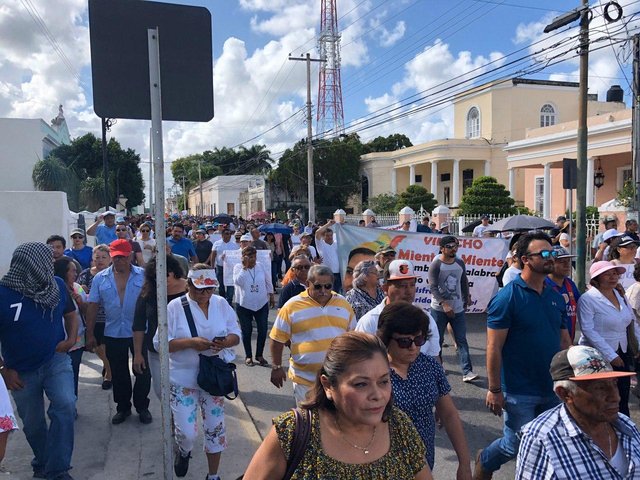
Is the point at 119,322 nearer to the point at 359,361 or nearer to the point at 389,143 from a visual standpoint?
the point at 359,361

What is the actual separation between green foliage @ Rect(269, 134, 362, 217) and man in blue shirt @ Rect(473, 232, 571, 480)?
39.5 m

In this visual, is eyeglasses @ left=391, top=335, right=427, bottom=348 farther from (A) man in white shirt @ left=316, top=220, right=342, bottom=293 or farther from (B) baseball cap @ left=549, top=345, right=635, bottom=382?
(A) man in white shirt @ left=316, top=220, right=342, bottom=293

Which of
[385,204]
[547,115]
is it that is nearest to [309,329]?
[385,204]

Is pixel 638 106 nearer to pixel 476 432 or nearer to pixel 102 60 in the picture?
pixel 476 432

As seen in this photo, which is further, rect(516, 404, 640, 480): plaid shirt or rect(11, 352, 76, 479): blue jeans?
rect(11, 352, 76, 479): blue jeans

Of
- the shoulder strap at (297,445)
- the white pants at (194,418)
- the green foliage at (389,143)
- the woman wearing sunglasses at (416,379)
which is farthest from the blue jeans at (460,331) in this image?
the green foliage at (389,143)

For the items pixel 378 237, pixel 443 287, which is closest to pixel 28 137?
pixel 378 237

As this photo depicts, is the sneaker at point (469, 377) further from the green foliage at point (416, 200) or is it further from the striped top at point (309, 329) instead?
the green foliage at point (416, 200)

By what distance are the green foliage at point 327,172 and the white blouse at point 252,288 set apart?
35706 millimetres

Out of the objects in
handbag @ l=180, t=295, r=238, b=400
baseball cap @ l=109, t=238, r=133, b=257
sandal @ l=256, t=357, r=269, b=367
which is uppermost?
baseball cap @ l=109, t=238, r=133, b=257

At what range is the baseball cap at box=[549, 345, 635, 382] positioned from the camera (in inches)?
93.0

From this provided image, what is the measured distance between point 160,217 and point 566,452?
95.9 inches

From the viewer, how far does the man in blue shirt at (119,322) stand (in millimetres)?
5223

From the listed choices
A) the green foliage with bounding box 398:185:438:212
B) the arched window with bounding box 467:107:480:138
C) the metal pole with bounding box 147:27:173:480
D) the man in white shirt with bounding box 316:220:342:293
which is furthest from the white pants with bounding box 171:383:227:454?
the arched window with bounding box 467:107:480:138
